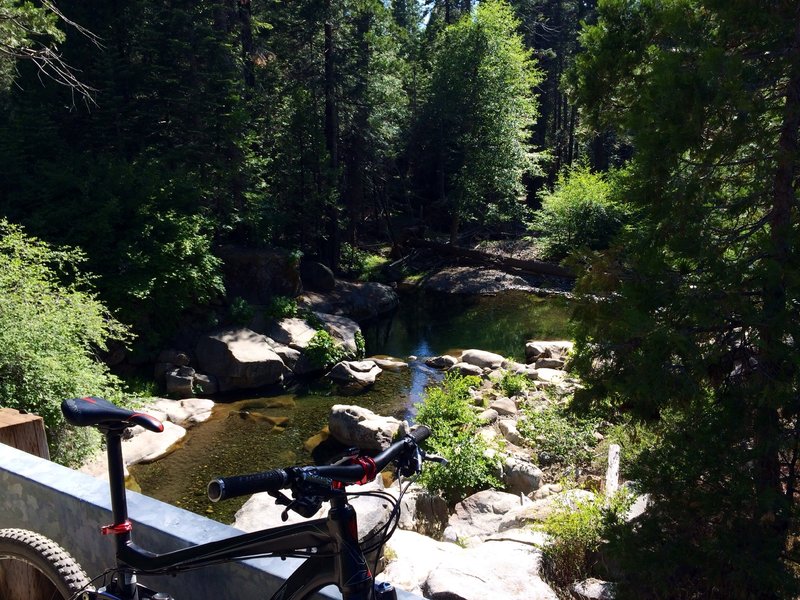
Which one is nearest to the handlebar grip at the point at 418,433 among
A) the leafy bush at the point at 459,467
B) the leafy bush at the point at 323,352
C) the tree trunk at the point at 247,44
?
the leafy bush at the point at 459,467

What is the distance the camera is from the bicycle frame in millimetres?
1749

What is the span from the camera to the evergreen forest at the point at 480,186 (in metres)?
4.10

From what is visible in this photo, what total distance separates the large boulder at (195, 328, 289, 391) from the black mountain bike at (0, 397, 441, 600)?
35.9 feet

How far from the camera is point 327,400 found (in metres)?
13.1

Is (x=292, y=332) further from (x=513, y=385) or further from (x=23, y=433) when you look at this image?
(x=23, y=433)

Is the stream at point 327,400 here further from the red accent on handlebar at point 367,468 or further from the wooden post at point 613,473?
the red accent on handlebar at point 367,468

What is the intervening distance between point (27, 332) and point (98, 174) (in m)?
7.46

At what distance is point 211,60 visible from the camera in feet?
54.9

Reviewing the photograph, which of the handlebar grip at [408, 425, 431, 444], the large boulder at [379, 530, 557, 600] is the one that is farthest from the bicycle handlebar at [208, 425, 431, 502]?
the large boulder at [379, 530, 557, 600]

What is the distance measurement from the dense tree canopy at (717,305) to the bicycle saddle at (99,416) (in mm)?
3010

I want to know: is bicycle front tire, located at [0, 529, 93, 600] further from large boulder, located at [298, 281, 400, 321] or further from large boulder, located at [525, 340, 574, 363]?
large boulder, located at [298, 281, 400, 321]

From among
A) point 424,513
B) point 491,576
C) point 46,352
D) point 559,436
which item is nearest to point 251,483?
point 491,576

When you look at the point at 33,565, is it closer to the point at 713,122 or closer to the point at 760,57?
the point at 713,122

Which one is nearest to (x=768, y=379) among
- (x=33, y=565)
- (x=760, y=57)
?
(x=760, y=57)
